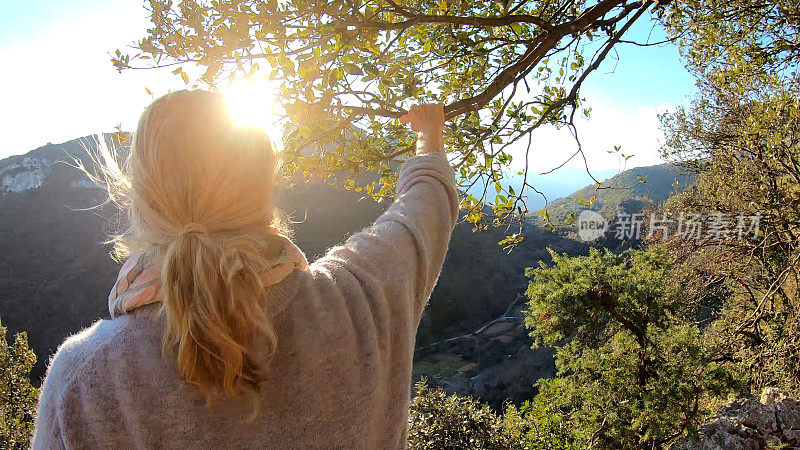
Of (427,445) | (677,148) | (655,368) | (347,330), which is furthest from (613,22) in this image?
(677,148)

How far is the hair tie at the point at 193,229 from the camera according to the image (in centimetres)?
79

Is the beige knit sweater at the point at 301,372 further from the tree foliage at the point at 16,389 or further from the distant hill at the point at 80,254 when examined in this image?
the distant hill at the point at 80,254

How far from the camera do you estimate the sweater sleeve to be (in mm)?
997

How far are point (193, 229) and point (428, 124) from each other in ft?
3.47

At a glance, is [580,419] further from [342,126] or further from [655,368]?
[342,126]

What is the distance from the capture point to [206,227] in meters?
0.84

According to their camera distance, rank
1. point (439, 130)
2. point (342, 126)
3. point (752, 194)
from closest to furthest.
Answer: point (439, 130)
point (342, 126)
point (752, 194)

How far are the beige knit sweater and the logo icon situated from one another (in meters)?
18.1

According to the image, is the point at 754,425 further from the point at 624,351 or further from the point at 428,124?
the point at 428,124

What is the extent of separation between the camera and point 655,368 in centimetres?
883

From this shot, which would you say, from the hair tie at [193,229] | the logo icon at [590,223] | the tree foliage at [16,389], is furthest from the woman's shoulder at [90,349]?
the logo icon at [590,223]

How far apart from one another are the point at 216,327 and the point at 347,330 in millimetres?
265

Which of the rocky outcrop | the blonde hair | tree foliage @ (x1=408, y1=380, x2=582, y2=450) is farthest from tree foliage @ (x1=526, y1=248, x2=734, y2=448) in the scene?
the blonde hair

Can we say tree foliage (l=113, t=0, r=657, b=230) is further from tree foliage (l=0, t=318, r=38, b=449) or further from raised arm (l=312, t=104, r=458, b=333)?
tree foliage (l=0, t=318, r=38, b=449)
